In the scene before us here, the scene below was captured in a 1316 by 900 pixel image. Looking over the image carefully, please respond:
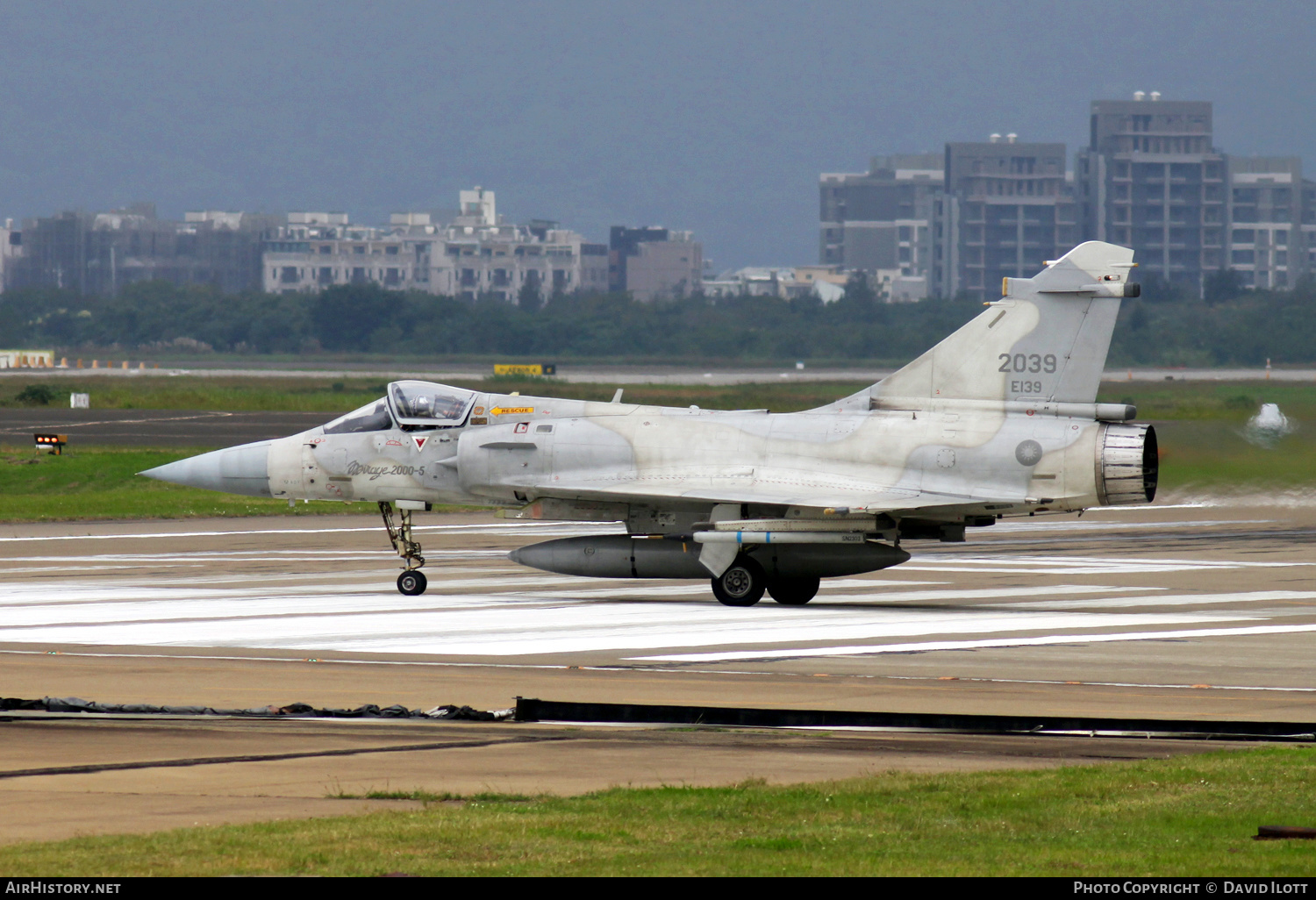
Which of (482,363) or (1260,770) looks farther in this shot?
(482,363)

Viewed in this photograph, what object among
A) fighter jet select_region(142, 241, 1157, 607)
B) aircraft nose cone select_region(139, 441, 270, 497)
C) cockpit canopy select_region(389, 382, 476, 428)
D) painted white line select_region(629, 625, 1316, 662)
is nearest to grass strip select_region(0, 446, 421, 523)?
aircraft nose cone select_region(139, 441, 270, 497)

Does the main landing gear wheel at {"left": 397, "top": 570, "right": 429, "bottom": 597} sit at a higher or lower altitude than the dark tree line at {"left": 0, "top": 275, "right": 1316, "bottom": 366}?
lower

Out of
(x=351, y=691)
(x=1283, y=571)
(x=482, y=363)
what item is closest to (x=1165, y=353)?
(x=482, y=363)

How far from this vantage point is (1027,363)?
23531mm

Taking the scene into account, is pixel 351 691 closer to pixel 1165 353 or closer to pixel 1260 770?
pixel 1260 770

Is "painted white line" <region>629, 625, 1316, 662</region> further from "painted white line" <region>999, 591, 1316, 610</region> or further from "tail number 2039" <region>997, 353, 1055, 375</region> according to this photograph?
"tail number 2039" <region>997, 353, 1055, 375</region>

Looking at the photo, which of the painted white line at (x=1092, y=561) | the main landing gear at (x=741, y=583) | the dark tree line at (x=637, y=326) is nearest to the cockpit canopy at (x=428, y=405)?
the main landing gear at (x=741, y=583)

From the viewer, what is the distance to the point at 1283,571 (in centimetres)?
2920

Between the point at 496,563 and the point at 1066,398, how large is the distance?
1130cm

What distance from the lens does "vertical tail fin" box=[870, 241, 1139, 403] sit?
23.4 metres

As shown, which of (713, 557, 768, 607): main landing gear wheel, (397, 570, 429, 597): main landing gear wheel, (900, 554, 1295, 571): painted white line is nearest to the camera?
(713, 557, 768, 607): main landing gear wheel

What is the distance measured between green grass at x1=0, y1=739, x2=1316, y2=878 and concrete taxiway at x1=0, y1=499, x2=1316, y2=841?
773mm

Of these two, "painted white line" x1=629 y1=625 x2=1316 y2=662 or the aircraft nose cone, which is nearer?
"painted white line" x1=629 y1=625 x2=1316 y2=662
